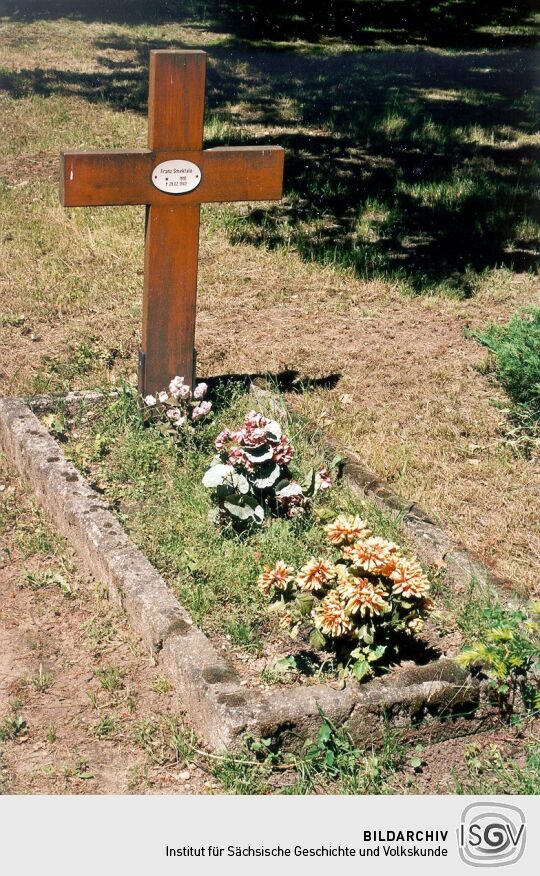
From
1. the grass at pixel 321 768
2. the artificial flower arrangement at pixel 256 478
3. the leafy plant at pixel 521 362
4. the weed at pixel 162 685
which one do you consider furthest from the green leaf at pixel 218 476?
the leafy plant at pixel 521 362

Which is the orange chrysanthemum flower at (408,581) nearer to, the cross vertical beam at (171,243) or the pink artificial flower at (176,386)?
the pink artificial flower at (176,386)

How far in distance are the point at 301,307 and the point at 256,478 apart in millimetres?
2896

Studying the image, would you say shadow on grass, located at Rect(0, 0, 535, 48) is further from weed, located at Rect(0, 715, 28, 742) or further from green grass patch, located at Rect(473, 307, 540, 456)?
weed, located at Rect(0, 715, 28, 742)

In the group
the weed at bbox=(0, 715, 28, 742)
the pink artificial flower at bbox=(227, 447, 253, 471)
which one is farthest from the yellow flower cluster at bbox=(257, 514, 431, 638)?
the weed at bbox=(0, 715, 28, 742)

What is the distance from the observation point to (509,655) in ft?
11.3

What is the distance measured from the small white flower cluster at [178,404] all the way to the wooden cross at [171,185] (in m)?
0.09

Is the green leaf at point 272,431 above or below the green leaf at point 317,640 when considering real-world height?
above

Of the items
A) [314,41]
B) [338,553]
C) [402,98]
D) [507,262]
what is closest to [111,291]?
[507,262]

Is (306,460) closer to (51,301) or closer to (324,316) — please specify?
(324,316)

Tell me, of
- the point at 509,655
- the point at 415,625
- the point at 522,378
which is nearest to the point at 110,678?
the point at 415,625

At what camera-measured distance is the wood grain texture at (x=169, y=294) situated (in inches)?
203

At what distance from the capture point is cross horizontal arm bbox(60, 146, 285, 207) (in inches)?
195

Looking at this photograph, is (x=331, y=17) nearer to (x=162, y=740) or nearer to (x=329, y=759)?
(x=162, y=740)

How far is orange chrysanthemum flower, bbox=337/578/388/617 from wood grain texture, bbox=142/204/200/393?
210cm
